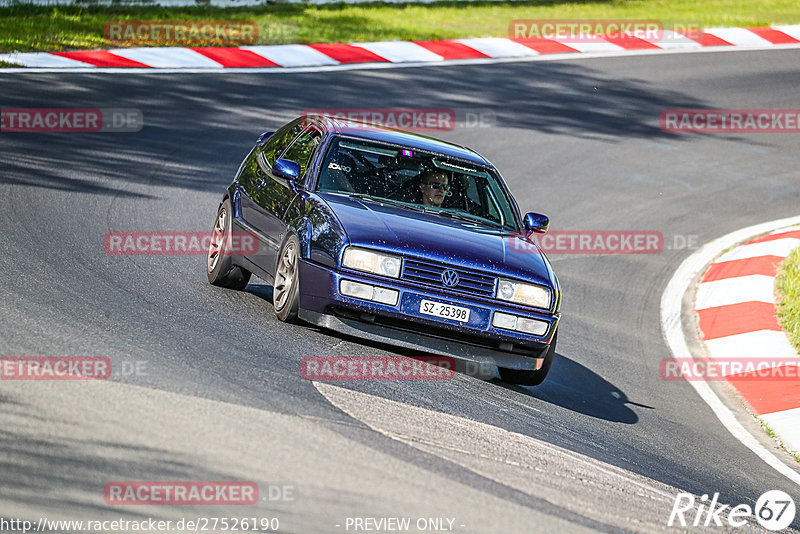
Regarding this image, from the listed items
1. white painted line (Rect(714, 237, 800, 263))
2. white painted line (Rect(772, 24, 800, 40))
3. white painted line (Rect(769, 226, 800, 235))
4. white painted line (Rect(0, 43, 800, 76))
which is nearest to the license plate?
white painted line (Rect(714, 237, 800, 263))

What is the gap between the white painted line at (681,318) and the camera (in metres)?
8.77

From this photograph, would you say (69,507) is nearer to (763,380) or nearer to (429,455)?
(429,455)

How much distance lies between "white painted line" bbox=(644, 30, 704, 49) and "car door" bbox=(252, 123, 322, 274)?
15583 mm

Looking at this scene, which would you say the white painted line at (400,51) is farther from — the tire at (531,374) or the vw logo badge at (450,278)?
the vw logo badge at (450,278)

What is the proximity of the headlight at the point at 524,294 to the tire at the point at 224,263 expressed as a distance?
8.34ft

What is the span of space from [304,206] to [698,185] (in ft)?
32.7

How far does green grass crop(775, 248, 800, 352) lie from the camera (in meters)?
11.6

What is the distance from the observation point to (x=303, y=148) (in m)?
9.48

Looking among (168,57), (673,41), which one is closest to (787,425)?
(168,57)

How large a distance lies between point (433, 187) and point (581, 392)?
1984 millimetres

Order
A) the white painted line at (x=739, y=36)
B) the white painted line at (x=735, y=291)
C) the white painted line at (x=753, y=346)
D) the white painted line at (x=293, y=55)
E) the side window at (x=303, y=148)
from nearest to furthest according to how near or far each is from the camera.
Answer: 1. the side window at (x=303, y=148)
2. the white painted line at (x=753, y=346)
3. the white painted line at (x=735, y=291)
4. the white painted line at (x=293, y=55)
5. the white painted line at (x=739, y=36)

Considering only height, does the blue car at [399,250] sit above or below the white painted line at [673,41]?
below

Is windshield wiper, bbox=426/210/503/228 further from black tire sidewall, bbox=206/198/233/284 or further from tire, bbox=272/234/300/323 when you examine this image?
black tire sidewall, bbox=206/198/233/284

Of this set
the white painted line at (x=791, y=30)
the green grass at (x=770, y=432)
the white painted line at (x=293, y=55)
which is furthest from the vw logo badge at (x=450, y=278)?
the white painted line at (x=791, y=30)
